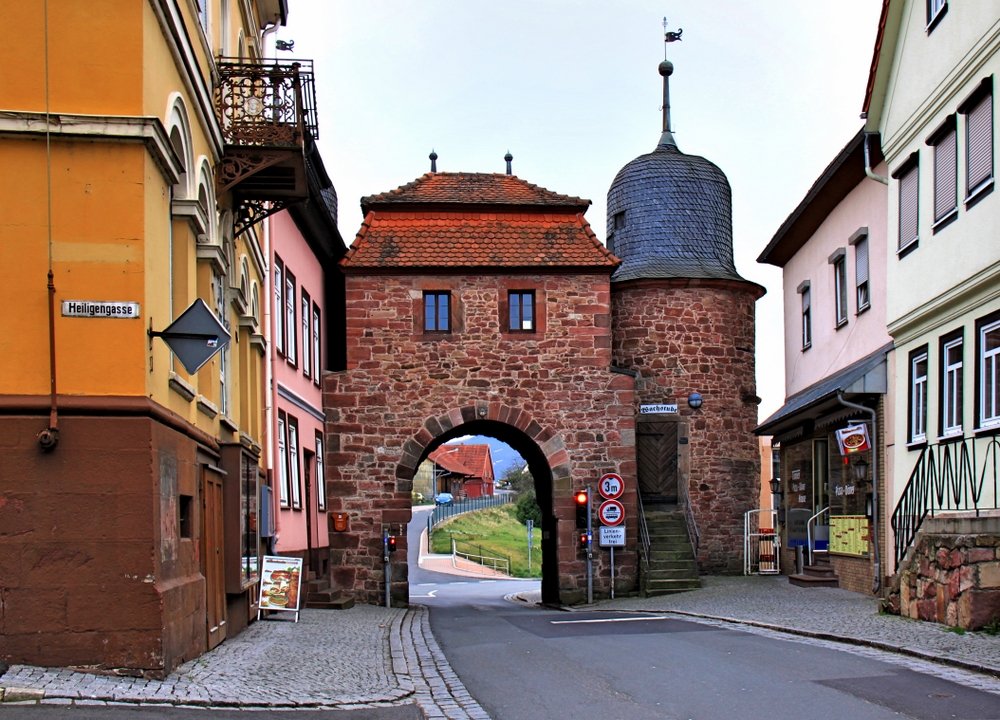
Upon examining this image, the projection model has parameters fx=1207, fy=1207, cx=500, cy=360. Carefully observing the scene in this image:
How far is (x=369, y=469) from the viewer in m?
25.7

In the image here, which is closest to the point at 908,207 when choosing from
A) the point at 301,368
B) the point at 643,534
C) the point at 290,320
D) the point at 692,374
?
the point at 643,534

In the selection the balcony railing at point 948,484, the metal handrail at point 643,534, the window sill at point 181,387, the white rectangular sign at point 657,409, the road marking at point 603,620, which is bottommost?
the road marking at point 603,620

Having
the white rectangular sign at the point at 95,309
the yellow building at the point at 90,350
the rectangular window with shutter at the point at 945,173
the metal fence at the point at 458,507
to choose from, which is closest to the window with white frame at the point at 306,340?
the rectangular window with shutter at the point at 945,173

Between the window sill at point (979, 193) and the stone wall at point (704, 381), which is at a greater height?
the window sill at point (979, 193)

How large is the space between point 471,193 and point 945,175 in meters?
12.6

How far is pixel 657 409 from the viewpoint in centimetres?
2859

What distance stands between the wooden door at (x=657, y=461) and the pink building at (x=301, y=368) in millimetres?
7291

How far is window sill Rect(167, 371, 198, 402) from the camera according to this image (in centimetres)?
1134

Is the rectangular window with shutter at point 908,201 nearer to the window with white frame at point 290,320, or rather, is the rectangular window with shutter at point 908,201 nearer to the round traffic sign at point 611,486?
the round traffic sign at point 611,486

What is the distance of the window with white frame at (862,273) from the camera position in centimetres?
2133

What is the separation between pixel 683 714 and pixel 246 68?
10.1 m

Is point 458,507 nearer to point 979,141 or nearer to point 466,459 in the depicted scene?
point 466,459

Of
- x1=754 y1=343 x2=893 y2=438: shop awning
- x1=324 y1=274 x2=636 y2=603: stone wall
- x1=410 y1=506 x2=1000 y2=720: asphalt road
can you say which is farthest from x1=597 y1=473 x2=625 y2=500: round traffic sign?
x1=410 y1=506 x2=1000 y2=720: asphalt road

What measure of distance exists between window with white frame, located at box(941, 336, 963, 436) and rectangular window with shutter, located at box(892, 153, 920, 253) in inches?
82.1
